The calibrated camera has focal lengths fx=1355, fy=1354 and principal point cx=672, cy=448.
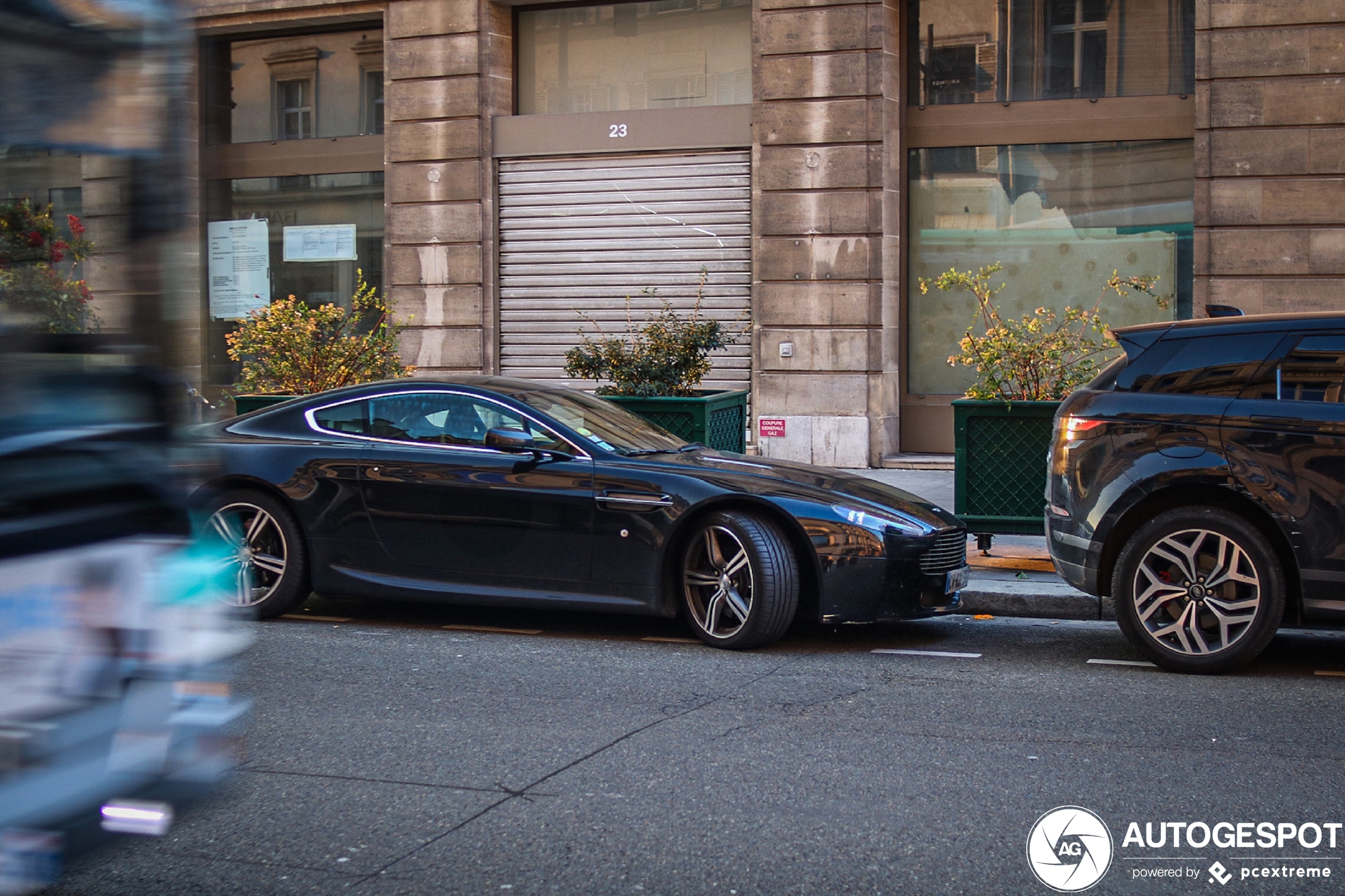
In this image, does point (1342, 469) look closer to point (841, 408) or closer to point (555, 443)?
point (555, 443)

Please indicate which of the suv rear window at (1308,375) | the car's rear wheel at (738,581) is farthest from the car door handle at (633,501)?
the suv rear window at (1308,375)

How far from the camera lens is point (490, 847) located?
4.02 m

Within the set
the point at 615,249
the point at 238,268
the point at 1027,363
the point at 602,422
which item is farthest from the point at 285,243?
the point at 1027,363

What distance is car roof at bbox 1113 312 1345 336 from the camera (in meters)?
6.39

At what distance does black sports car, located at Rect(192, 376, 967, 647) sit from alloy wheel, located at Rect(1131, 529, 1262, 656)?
1.02 meters

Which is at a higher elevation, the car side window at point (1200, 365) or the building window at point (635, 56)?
the building window at point (635, 56)

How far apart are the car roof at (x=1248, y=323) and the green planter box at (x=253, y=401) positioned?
7116 millimetres

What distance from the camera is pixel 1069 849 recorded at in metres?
4.03

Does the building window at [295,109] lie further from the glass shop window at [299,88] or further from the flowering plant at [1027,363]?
the flowering plant at [1027,363]

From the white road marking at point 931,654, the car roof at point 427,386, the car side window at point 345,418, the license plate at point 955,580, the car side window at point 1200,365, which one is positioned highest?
the car side window at point 1200,365

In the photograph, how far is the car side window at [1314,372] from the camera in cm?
624

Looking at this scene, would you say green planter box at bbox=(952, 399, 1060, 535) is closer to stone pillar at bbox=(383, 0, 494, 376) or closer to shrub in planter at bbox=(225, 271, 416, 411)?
shrub in planter at bbox=(225, 271, 416, 411)

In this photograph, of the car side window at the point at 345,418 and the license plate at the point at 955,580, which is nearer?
the license plate at the point at 955,580

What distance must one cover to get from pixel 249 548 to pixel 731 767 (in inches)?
151
